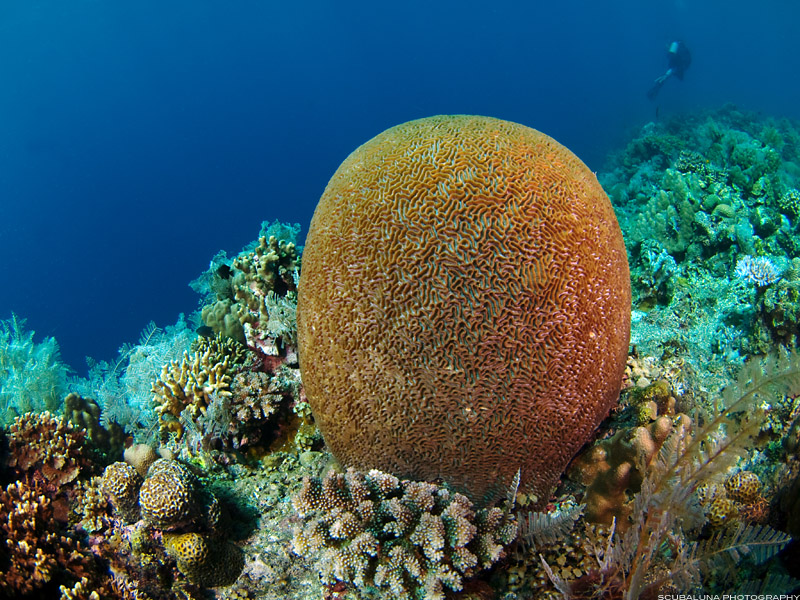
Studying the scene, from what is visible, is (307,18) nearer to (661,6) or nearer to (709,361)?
(661,6)

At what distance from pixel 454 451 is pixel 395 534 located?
0.70m

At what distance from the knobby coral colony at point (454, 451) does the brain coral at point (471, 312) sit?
2 centimetres

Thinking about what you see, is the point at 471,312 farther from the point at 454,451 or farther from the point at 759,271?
the point at 759,271

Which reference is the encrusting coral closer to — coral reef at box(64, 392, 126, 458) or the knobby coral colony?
the knobby coral colony

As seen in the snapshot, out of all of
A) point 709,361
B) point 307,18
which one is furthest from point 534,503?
point 307,18

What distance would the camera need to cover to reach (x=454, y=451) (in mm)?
3195

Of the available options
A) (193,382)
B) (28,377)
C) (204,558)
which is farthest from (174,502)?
(28,377)

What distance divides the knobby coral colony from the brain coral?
0.05 ft

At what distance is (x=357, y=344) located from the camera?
3.28 meters

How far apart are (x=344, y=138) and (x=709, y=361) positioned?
116142mm

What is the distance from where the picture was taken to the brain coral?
3062 millimetres

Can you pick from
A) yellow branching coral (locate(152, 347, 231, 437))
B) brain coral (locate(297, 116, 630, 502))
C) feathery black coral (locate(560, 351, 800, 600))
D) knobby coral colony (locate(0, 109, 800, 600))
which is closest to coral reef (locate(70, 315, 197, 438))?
yellow branching coral (locate(152, 347, 231, 437))

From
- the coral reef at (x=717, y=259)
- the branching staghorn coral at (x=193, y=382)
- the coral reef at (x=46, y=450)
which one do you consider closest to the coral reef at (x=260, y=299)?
the branching staghorn coral at (x=193, y=382)

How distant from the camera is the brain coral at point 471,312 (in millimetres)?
3062
